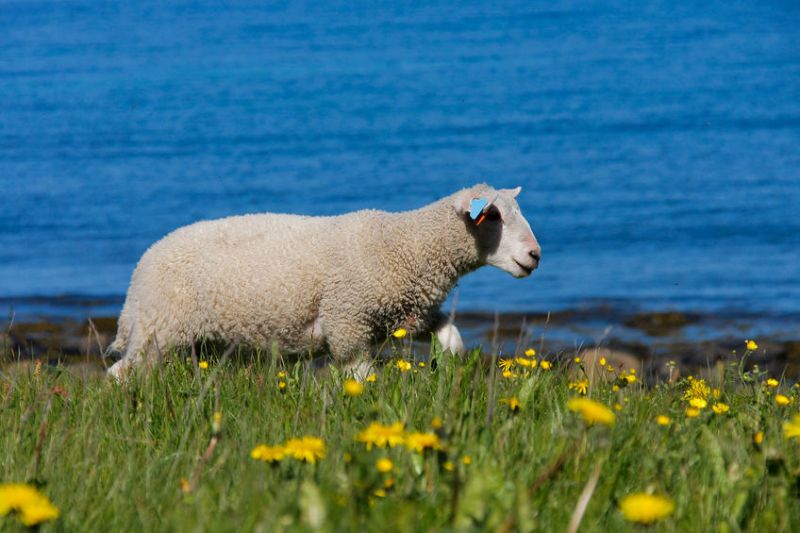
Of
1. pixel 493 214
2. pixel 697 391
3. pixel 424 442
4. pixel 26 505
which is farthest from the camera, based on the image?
pixel 493 214

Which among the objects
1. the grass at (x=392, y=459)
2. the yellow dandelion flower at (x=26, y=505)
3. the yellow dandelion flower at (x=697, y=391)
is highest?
the yellow dandelion flower at (x=26, y=505)

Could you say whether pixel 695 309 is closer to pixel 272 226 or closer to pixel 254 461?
pixel 272 226

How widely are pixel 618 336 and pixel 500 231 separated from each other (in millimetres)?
5171

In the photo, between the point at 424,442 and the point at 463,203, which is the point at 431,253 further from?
the point at 424,442

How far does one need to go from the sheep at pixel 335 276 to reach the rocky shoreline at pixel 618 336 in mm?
3680

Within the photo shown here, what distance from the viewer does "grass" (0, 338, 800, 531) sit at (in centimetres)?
240

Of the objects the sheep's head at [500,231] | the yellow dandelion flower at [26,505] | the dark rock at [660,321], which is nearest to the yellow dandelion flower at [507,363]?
the sheep's head at [500,231]

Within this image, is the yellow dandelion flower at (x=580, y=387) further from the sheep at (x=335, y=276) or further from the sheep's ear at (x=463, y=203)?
the sheep's ear at (x=463, y=203)

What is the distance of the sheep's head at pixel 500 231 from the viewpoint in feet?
18.5

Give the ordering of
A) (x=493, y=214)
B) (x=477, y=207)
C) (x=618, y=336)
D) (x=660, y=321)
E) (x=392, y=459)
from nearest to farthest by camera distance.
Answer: (x=392, y=459), (x=477, y=207), (x=493, y=214), (x=618, y=336), (x=660, y=321)

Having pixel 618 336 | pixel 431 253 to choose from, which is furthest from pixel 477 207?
pixel 618 336

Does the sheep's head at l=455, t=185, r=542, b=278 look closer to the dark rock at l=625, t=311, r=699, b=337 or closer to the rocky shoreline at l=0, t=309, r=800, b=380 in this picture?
the rocky shoreline at l=0, t=309, r=800, b=380

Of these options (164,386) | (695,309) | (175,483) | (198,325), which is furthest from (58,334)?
(175,483)

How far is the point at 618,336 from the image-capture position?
34.8ft
